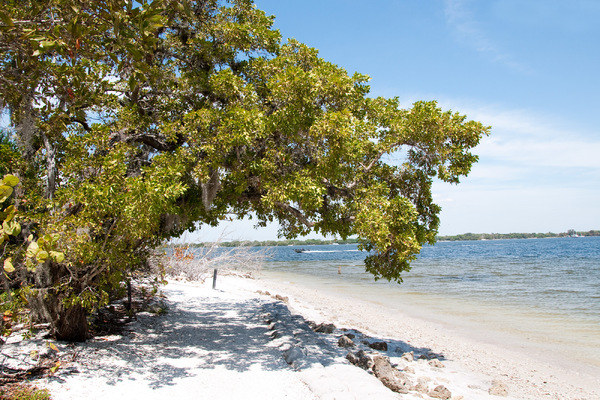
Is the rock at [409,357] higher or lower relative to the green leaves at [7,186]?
lower

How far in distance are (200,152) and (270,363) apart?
12.8 ft

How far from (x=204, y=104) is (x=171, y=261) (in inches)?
481

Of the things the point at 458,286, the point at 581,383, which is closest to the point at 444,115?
the point at 581,383

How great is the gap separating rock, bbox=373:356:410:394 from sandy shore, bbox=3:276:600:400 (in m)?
0.19

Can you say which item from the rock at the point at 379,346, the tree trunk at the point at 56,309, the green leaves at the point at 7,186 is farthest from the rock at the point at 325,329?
the green leaves at the point at 7,186

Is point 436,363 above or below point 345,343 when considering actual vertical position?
below

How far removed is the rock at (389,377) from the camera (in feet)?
21.4

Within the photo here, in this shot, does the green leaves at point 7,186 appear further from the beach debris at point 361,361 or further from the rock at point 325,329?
the rock at point 325,329

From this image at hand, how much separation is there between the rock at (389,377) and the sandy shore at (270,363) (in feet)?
0.62

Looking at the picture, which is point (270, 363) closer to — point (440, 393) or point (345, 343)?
point (440, 393)

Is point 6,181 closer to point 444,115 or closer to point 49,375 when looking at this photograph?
point 49,375

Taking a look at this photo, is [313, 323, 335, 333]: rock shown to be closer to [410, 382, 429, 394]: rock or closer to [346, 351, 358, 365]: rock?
[346, 351, 358, 365]: rock

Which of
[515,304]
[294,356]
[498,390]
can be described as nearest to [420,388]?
[498,390]

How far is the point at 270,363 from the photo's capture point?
6988 millimetres
